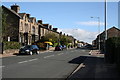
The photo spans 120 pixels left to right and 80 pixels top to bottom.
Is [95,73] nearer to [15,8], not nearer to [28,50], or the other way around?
[28,50]

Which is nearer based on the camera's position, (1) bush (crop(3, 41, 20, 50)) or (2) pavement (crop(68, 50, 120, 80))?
(2) pavement (crop(68, 50, 120, 80))

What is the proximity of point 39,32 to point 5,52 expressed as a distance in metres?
44.4

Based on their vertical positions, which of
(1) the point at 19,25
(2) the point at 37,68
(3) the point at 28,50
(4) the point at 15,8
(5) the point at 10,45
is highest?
(4) the point at 15,8

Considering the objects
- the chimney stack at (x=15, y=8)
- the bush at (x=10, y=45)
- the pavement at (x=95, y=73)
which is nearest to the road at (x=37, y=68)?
the pavement at (x=95, y=73)

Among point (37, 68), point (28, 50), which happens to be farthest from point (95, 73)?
point (28, 50)

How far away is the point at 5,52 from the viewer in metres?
37.0

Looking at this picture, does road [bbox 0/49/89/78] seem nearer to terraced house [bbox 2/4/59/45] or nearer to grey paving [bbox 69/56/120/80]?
grey paving [bbox 69/56/120/80]

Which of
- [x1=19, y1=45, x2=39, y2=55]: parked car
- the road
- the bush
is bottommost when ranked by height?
the road

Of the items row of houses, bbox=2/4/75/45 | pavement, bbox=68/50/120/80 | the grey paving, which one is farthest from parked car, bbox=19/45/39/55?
the grey paving

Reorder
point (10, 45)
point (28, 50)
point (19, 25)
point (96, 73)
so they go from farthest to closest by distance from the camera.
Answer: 1. point (19, 25)
2. point (10, 45)
3. point (28, 50)
4. point (96, 73)

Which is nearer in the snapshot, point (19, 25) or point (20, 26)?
point (19, 25)

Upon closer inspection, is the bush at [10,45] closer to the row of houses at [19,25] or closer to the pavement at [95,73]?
the row of houses at [19,25]

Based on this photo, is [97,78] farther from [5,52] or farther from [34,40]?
[34,40]

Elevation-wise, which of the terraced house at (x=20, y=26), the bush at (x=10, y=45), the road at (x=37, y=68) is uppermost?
the terraced house at (x=20, y=26)
